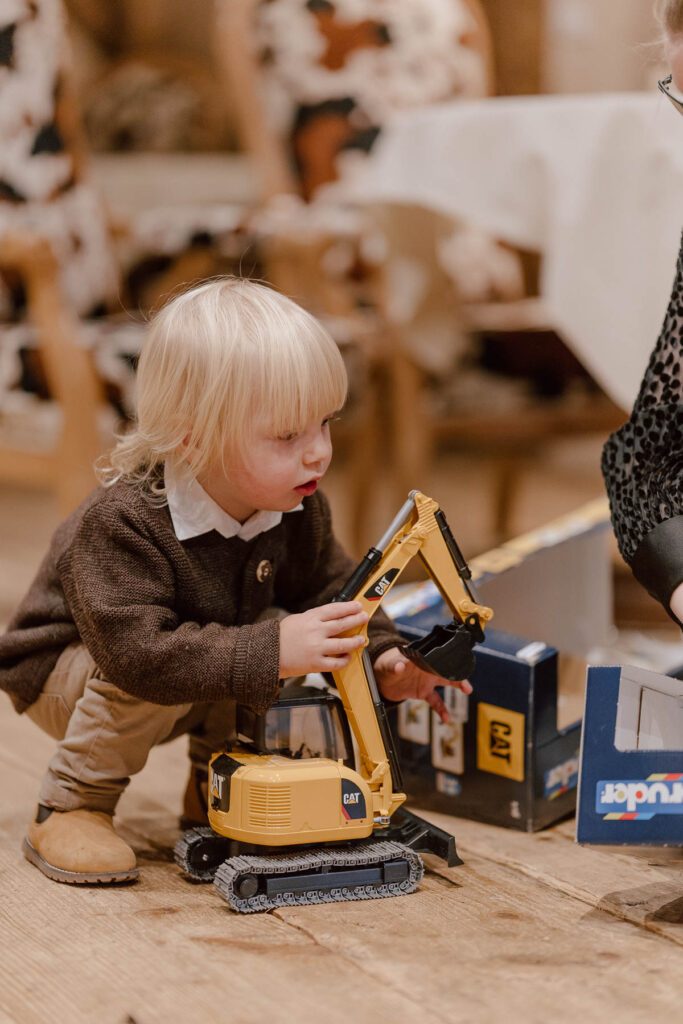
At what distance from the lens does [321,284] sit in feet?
8.23

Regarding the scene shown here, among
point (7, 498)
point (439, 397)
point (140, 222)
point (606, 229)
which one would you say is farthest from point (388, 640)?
point (7, 498)

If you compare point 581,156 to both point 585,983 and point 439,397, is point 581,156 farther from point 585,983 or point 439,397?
point 585,983

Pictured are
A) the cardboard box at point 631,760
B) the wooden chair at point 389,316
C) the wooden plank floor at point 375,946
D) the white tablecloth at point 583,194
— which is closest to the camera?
the wooden plank floor at point 375,946

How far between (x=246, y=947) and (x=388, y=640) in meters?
0.34

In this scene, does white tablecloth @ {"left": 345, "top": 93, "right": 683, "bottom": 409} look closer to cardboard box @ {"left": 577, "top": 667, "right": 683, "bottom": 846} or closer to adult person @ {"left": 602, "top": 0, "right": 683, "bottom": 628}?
adult person @ {"left": 602, "top": 0, "right": 683, "bottom": 628}

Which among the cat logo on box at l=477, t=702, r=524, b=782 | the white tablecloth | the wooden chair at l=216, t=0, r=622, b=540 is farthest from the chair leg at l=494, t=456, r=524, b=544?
the cat logo on box at l=477, t=702, r=524, b=782

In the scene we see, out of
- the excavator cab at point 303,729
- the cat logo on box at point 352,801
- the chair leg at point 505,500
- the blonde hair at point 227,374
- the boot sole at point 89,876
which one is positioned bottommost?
the chair leg at point 505,500

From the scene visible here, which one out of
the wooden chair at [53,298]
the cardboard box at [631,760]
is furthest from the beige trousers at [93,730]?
the wooden chair at [53,298]

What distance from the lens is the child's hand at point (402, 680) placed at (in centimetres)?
132

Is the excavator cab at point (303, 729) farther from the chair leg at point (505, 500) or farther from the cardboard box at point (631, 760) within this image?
the chair leg at point (505, 500)

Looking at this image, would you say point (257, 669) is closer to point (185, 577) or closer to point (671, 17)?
point (185, 577)

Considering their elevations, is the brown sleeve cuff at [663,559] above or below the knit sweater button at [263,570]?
above

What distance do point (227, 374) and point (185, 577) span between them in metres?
0.19

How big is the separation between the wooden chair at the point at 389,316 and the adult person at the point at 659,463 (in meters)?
1.10
